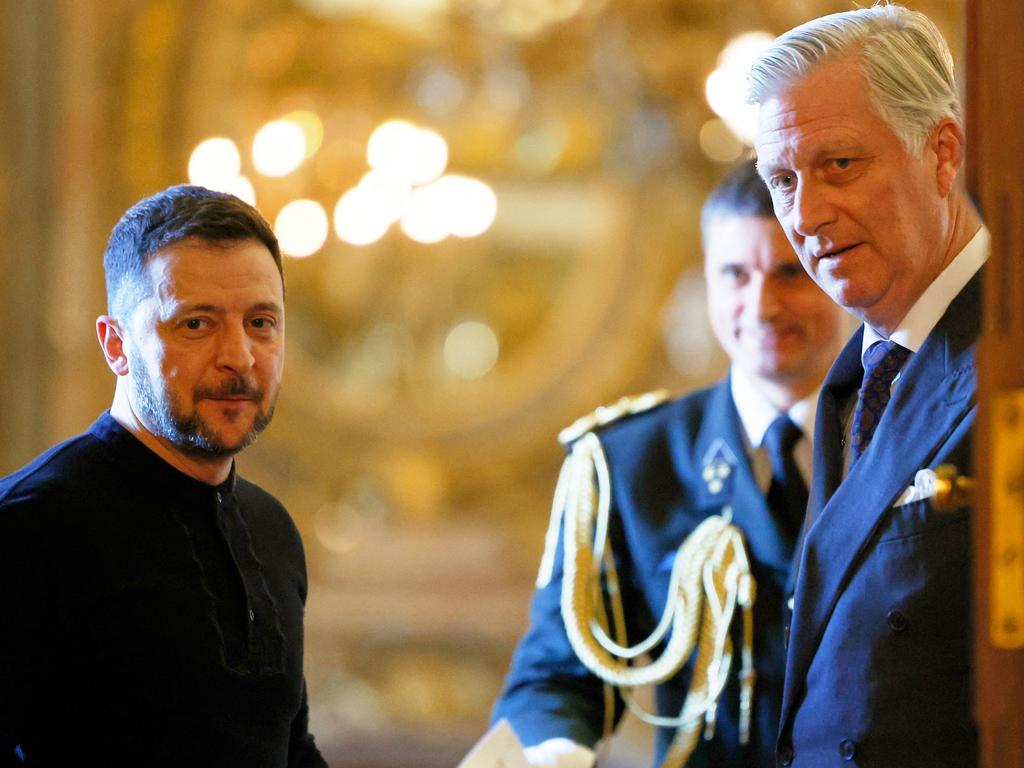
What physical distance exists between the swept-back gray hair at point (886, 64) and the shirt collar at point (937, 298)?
0.14m

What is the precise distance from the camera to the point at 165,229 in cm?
161

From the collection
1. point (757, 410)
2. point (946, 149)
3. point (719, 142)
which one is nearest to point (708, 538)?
point (757, 410)

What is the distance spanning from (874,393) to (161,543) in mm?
841

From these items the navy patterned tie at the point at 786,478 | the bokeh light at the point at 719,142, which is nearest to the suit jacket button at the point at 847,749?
the navy patterned tie at the point at 786,478

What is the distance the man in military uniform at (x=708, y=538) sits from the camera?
6.79 feet

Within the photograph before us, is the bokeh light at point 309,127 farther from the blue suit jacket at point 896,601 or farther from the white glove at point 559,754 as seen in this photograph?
the blue suit jacket at point 896,601

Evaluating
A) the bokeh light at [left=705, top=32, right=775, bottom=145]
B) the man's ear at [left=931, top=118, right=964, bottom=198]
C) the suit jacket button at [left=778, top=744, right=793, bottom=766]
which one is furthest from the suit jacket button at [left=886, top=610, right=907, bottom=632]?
the bokeh light at [left=705, top=32, right=775, bottom=145]

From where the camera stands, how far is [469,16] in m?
6.02

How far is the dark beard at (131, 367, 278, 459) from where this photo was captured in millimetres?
1590

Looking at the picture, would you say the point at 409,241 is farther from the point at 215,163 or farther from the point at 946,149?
the point at 946,149

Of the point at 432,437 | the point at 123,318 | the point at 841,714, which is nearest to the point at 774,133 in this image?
the point at 841,714

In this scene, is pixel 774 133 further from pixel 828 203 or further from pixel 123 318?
pixel 123 318

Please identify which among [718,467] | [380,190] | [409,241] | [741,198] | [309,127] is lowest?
[718,467]

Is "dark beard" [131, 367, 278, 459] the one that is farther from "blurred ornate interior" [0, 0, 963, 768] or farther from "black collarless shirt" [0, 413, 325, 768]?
"blurred ornate interior" [0, 0, 963, 768]
